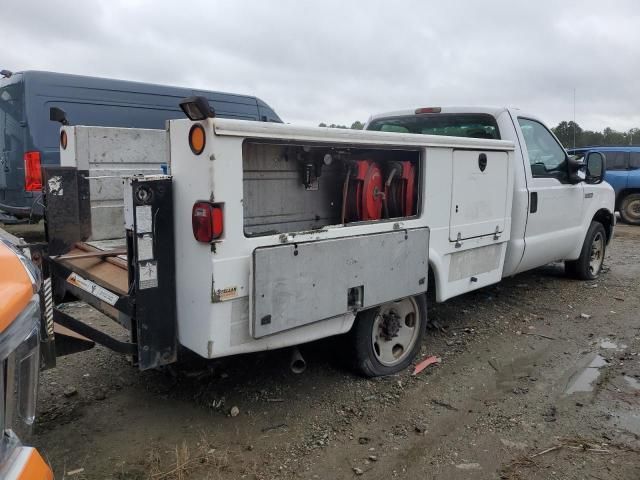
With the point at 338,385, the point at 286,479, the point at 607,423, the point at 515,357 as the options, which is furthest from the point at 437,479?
the point at 515,357

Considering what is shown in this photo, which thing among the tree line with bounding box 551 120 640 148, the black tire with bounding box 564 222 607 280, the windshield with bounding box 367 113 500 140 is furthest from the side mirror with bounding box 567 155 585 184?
the tree line with bounding box 551 120 640 148

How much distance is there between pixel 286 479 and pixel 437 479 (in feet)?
2.51

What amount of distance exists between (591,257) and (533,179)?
2.39m

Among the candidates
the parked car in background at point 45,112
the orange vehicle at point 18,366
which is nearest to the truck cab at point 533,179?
the orange vehicle at point 18,366

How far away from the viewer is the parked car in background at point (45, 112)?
7969 millimetres

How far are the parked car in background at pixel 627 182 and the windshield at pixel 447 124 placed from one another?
1019 cm

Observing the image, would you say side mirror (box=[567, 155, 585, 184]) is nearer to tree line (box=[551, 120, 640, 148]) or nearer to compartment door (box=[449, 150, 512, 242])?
compartment door (box=[449, 150, 512, 242])

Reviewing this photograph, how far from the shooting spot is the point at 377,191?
3670 mm

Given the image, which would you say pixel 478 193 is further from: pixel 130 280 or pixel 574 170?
pixel 130 280

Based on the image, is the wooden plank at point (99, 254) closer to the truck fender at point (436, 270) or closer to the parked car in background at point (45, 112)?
the truck fender at point (436, 270)

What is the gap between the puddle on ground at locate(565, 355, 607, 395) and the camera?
12.5ft

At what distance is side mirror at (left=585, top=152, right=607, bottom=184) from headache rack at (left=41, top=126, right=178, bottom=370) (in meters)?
5.10

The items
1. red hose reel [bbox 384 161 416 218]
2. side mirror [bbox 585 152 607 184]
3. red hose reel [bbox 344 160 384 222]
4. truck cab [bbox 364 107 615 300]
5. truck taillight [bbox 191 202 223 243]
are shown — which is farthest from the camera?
side mirror [bbox 585 152 607 184]

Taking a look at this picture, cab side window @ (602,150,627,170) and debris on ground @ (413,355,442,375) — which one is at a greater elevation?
cab side window @ (602,150,627,170)
